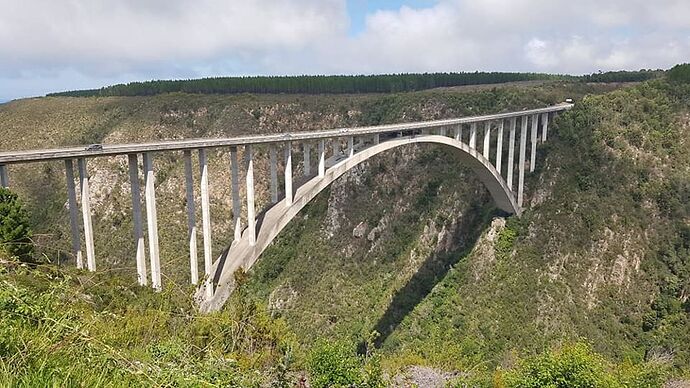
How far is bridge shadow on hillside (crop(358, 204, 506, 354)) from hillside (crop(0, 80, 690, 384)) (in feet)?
0.40

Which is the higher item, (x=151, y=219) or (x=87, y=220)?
(x=87, y=220)

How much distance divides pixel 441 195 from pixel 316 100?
29.2 meters

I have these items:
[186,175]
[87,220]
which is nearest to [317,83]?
[186,175]

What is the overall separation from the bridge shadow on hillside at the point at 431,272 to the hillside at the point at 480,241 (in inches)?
4.9

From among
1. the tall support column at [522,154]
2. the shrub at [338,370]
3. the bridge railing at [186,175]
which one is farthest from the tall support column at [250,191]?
the tall support column at [522,154]

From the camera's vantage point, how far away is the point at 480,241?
4125 cm

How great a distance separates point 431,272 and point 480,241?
4939 millimetres

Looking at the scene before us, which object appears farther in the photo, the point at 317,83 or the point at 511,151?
the point at 317,83

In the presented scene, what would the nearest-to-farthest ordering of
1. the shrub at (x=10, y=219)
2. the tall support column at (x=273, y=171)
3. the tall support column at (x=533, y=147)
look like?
the shrub at (x=10, y=219), the tall support column at (x=273, y=171), the tall support column at (x=533, y=147)

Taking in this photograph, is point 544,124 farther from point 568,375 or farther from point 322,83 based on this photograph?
point 322,83

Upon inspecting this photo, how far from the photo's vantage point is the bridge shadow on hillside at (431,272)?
37.7 metres

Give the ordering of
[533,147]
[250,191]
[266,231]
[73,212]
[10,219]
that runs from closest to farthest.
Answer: [73,212] < [10,219] < [250,191] < [266,231] < [533,147]

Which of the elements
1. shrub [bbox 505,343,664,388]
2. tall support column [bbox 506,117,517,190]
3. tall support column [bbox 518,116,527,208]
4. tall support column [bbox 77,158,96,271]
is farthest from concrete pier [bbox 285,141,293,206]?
tall support column [bbox 518,116,527,208]

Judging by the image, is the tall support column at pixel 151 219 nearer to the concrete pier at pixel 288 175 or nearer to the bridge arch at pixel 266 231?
the bridge arch at pixel 266 231
